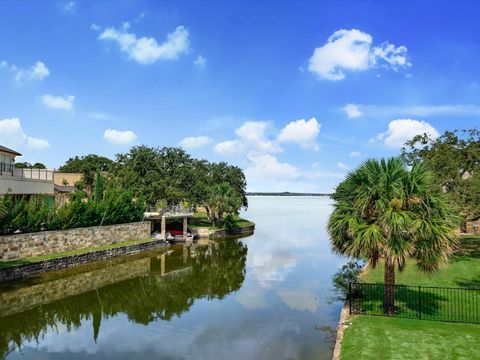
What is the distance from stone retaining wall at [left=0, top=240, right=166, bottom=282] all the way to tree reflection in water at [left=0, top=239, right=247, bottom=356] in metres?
2.16

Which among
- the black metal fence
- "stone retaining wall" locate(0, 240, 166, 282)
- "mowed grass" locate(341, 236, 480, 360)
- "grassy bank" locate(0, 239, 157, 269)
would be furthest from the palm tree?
"grassy bank" locate(0, 239, 157, 269)

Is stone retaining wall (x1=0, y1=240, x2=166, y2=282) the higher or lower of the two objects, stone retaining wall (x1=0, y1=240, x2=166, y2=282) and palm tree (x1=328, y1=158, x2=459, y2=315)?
the lower

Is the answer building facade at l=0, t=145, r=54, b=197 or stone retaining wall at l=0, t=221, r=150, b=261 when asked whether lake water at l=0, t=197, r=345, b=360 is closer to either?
stone retaining wall at l=0, t=221, r=150, b=261

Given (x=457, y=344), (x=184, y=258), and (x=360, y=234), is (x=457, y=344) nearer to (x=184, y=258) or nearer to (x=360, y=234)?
(x=360, y=234)

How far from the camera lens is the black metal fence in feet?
52.5

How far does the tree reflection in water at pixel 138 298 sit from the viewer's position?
734 inches

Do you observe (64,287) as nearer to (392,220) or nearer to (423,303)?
(392,220)

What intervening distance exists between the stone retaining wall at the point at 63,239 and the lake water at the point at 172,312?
364 centimetres

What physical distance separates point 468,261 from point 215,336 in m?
21.0

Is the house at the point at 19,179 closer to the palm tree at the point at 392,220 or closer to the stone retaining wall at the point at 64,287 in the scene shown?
the stone retaining wall at the point at 64,287

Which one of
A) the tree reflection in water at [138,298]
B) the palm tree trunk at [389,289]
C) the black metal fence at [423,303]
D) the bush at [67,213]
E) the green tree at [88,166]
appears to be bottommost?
the tree reflection in water at [138,298]

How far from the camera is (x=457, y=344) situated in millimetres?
12211

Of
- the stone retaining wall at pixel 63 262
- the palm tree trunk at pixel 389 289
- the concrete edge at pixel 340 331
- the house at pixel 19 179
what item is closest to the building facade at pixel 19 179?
the house at pixel 19 179

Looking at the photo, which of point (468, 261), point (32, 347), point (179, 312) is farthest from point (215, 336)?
point (468, 261)
